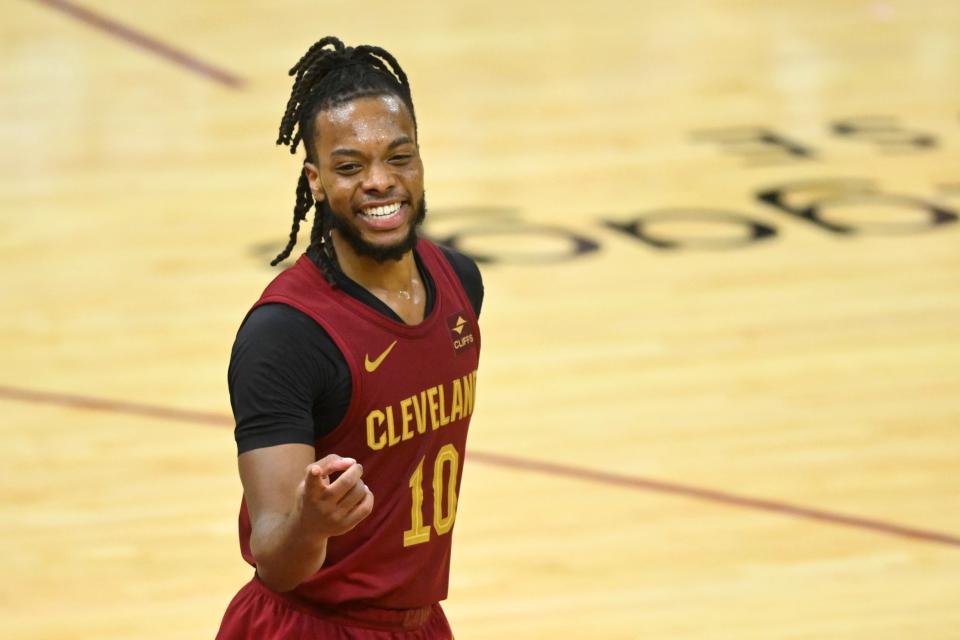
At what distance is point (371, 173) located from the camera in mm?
2502

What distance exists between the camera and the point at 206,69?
1006cm

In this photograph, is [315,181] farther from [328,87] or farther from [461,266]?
[461,266]

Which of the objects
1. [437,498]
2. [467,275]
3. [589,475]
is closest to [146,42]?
[589,475]

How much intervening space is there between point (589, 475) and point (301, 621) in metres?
2.57

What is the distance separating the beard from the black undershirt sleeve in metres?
0.15

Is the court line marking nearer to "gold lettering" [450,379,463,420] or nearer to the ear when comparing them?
"gold lettering" [450,379,463,420]

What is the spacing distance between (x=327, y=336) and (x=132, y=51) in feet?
27.2

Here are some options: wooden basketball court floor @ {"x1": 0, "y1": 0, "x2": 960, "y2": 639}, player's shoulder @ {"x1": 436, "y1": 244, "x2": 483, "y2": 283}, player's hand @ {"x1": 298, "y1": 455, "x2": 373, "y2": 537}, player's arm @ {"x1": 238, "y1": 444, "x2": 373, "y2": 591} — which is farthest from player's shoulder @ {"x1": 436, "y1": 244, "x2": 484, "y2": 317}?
wooden basketball court floor @ {"x1": 0, "y1": 0, "x2": 960, "y2": 639}

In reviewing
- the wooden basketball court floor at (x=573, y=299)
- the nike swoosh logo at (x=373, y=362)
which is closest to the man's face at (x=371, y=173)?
the nike swoosh logo at (x=373, y=362)

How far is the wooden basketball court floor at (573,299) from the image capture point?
4566 millimetres

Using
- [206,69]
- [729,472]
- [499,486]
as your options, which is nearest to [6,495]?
[499,486]

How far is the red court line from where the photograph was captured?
995 cm

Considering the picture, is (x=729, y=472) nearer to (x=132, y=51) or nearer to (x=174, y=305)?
(x=174, y=305)

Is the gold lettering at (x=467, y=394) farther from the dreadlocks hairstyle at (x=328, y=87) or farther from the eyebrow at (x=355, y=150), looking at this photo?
the eyebrow at (x=355, y=150)
